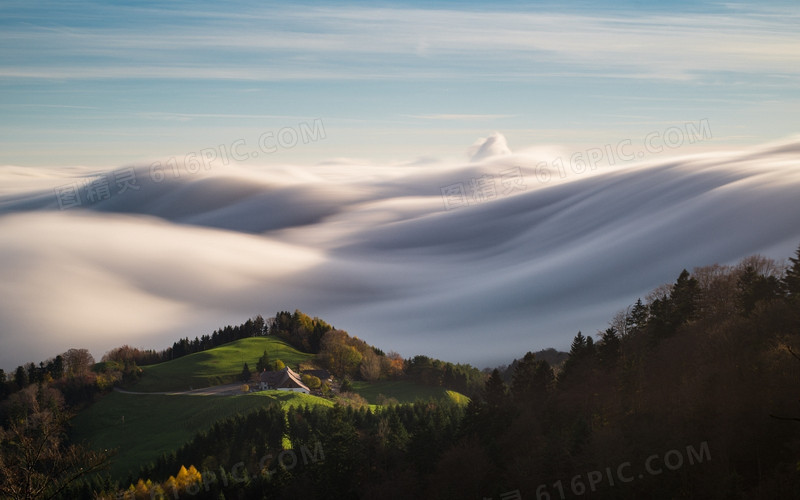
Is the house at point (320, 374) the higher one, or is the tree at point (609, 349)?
the house at point (320, 374)

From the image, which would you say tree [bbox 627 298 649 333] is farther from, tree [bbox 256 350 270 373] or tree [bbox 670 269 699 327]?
tree [bbox 256 350 270 373]

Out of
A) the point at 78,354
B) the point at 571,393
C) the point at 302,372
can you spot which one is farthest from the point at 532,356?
the point at 78,354

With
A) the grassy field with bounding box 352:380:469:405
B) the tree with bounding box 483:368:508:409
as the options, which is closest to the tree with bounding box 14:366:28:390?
the grassy field with bounding box 352:380:469:405

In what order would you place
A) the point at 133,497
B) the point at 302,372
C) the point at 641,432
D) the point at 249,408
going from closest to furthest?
the point at 641,432
the point at 133,497
the point at 249,408
the point at 302,372

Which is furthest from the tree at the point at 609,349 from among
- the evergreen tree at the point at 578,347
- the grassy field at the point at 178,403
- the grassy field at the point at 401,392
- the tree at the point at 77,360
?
the tree at the point at 77,360

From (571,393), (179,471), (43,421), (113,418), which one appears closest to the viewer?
(43,421)

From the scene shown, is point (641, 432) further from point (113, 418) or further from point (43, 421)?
point (113, 418)

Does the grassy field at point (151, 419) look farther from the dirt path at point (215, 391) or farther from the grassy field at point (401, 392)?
the grassy field at point (401, 392)
